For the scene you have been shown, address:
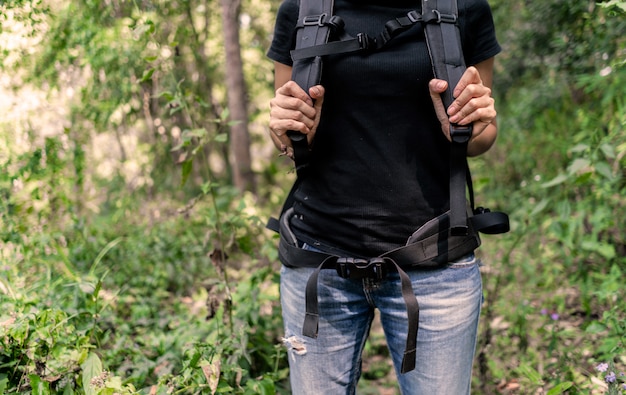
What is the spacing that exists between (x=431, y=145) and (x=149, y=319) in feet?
7.71

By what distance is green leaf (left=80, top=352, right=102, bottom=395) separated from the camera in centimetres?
186

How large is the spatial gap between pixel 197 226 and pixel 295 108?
3257 mm

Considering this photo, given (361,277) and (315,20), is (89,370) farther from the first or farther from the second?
(315,20)

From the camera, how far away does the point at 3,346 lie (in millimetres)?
1934

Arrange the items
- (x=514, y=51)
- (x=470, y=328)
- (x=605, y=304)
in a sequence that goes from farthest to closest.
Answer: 1. (x=514, y=51)
2. (x=605, y=304)
3. (x=470, y=328)

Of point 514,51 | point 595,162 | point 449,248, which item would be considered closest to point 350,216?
point 449,248

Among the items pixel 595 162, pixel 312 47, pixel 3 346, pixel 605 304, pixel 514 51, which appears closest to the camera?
pixel 312 47

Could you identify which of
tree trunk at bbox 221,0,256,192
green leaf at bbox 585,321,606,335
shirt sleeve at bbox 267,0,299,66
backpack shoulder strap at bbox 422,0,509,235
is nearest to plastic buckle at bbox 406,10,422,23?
backpack shoulder strap at bbox 422,0,509,235

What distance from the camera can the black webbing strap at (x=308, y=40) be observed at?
1487 mm

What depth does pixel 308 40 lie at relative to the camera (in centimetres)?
151

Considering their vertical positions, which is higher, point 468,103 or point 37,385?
point 468,103

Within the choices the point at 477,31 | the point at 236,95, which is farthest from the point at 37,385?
the point at 236,95

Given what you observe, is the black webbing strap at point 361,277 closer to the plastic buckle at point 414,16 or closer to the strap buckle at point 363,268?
the strap buckle at point 363,268

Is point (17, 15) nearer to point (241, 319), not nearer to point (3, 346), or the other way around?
point (3, 346)
